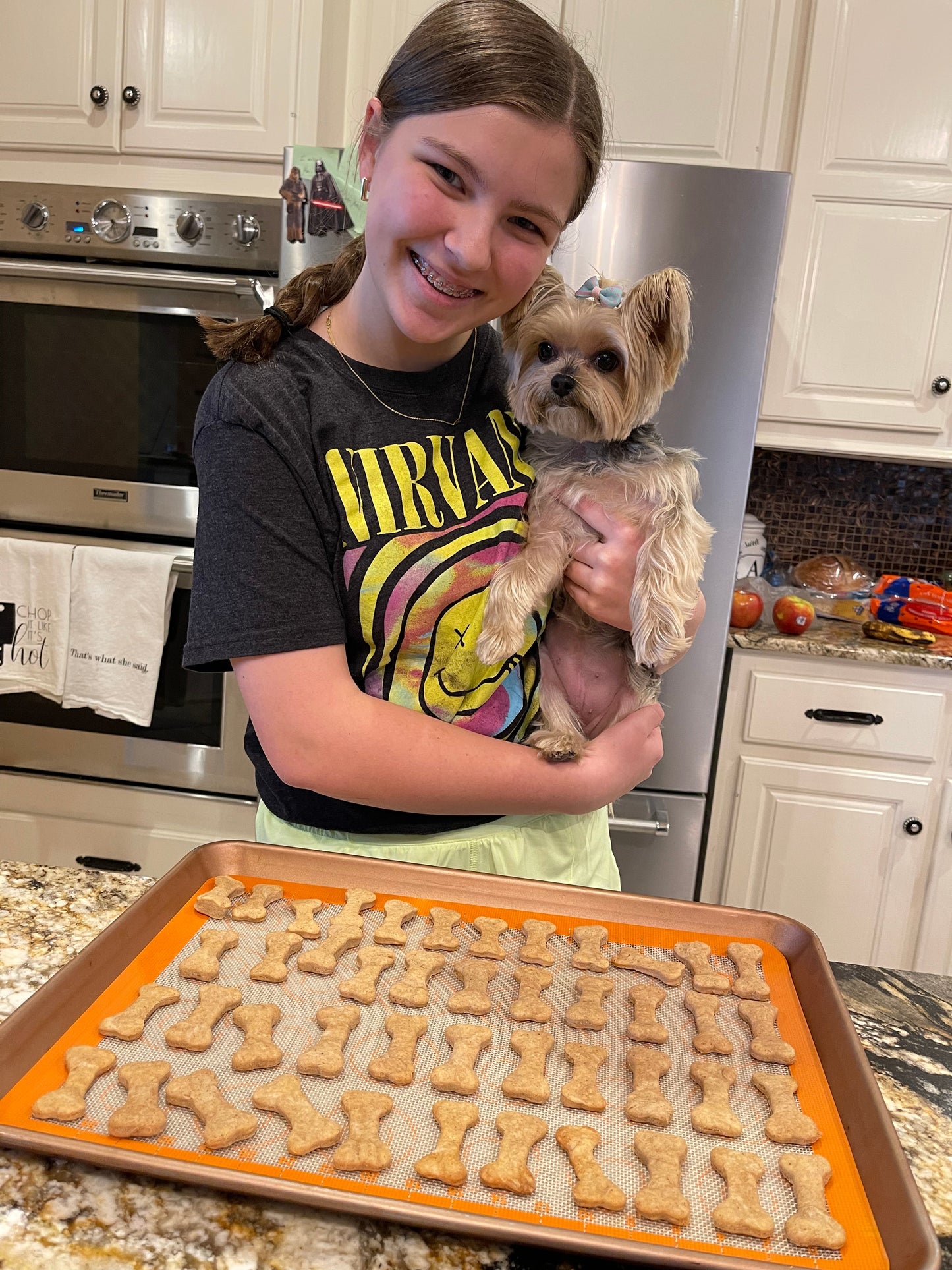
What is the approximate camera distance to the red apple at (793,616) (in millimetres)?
2498

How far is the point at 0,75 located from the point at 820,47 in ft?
6.81

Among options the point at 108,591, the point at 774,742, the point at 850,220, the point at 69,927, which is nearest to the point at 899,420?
the point at 850,220

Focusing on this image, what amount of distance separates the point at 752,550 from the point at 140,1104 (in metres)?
2.57

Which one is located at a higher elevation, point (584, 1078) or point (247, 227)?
point (247, 227)

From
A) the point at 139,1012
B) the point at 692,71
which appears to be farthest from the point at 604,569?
the point at 692,71

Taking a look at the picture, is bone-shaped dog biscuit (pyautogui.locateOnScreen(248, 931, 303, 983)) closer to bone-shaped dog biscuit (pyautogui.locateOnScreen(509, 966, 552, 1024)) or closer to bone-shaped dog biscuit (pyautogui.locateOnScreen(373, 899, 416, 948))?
bone-shaped dog biscuit (pyautogui.locateOnScreen(373, 899, 416, 948))

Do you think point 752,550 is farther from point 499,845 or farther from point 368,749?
point 368,749

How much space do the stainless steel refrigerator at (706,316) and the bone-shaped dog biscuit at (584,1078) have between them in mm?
Result: 1537

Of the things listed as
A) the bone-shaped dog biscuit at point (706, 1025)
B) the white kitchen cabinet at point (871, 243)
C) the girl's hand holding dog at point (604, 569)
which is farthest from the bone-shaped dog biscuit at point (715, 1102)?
the white kitchen cabinet at point (871, 243)

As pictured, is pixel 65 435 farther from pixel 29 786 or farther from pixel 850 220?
pixel 850 220

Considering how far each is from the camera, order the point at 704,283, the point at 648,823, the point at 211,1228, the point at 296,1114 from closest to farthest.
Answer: the point at 211,1228 → the point at 296,1114 → the point at 704,283 → the point at 648,823

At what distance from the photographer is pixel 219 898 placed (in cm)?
89

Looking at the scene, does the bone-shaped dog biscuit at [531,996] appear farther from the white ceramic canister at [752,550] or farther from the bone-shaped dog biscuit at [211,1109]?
the white ceramic canister at [752,550]

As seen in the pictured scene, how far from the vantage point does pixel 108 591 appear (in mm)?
2283
